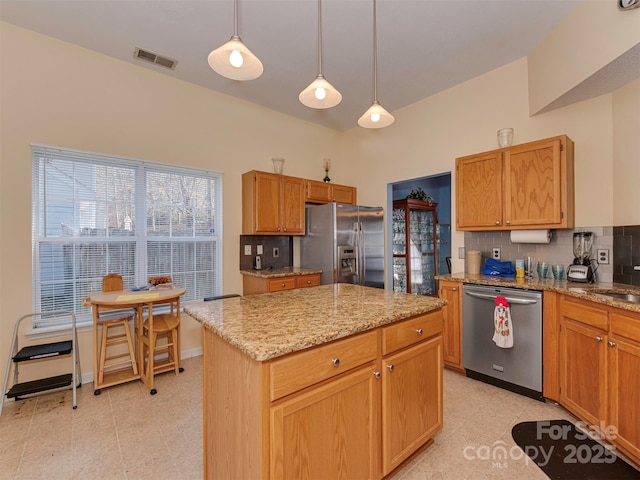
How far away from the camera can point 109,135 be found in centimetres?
296

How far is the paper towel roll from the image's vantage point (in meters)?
2.65

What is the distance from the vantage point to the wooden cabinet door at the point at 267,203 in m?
3.69

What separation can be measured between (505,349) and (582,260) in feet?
3.32

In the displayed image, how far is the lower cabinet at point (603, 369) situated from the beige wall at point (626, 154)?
0.93 meters

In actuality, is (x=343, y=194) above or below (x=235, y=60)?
below

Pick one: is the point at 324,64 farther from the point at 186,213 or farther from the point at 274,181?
the point at 186,213

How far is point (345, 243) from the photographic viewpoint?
388 centimetres

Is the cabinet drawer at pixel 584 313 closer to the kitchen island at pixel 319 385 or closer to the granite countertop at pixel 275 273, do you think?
the kitchen island at pixel 319 385

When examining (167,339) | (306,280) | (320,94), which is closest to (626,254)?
(320,94)

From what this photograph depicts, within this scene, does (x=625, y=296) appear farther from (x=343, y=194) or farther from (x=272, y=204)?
(x=272, y=204)

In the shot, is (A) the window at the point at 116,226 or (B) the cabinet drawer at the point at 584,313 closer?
(B) the cabinet drawer at the point at 584,313

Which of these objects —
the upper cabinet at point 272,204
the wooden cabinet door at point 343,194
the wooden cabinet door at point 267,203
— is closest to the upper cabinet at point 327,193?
the wooden cabinet door at point 343,194

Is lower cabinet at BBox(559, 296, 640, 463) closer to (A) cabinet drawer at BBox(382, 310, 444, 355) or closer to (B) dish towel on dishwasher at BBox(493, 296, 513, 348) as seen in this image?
(B) dish towel on dishwasher at BBox(493, 296, 513, 348)

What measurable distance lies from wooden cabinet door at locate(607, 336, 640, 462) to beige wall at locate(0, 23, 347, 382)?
3562 mm
